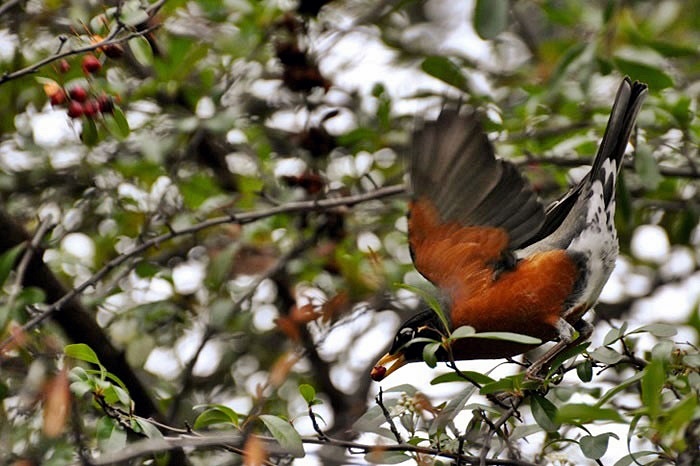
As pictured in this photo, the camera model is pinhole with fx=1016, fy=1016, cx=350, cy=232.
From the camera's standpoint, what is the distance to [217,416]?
2529 mm

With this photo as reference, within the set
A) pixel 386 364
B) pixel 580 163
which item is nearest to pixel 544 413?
pixel 386 364

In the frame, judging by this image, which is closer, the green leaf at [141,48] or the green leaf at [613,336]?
the green leaf at [613,336]

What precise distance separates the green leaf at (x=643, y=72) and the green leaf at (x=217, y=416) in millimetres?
1960

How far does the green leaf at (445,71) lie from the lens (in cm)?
385

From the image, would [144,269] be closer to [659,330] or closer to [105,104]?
[105,104]

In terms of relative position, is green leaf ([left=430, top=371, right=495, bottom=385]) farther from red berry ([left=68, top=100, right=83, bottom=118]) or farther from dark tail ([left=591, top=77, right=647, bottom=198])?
red berry ([left=68, top=100, right=83, bottom=118])

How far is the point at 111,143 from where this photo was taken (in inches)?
172

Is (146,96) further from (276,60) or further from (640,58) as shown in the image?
(640,58)

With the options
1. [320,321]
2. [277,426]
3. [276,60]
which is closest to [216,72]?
[276,60]

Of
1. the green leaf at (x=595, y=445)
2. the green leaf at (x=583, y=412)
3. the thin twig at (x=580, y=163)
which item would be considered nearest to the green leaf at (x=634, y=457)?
the green leaf at (x=595, y=445)

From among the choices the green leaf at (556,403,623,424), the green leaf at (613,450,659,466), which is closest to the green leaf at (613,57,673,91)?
the green leaf at (613,450,659,466)

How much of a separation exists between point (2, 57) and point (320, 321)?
61.8 inches

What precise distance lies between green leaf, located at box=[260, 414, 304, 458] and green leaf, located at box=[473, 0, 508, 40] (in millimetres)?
1683

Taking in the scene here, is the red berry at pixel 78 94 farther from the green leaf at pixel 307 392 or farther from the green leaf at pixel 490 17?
the green leaf at pixel 490 17
